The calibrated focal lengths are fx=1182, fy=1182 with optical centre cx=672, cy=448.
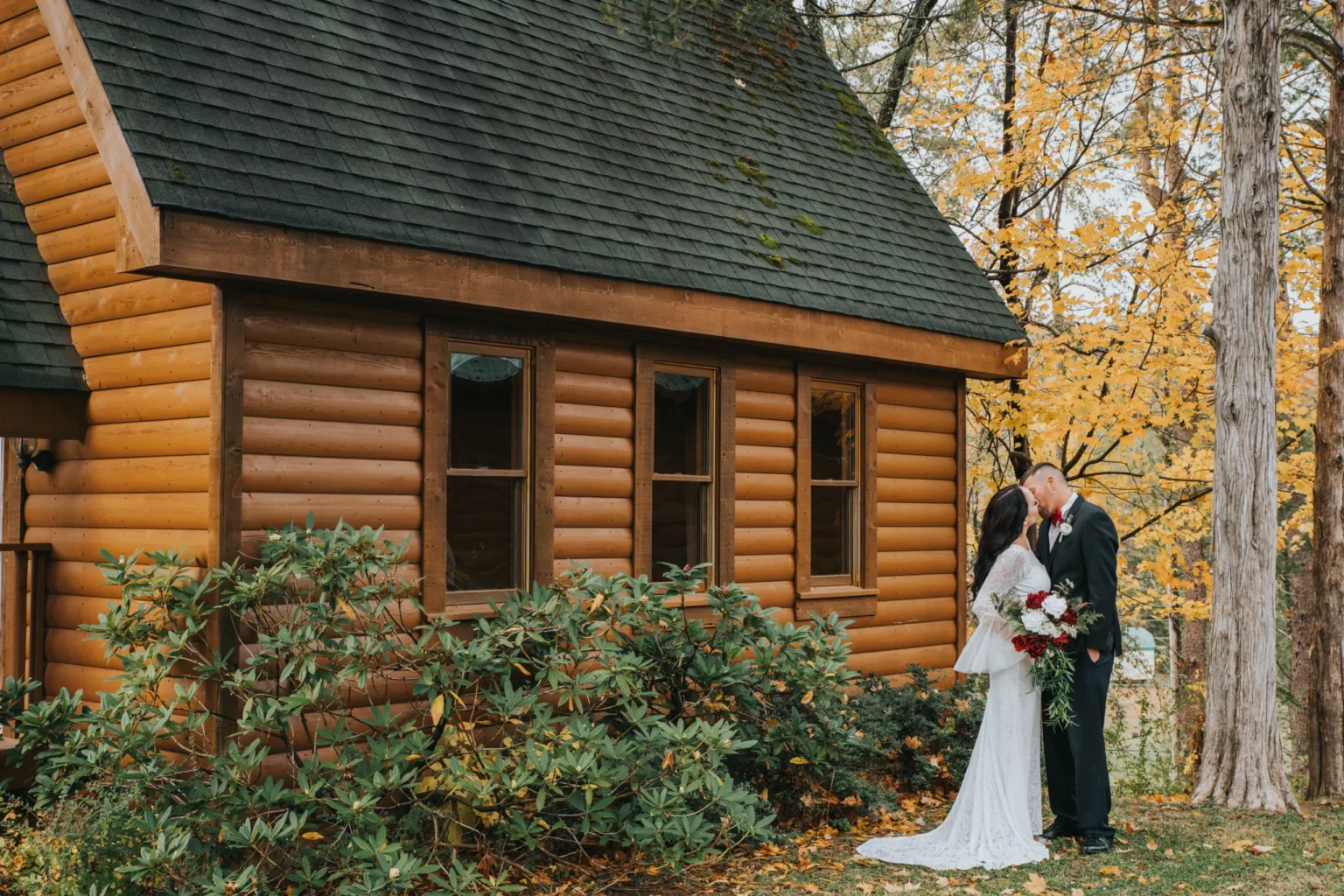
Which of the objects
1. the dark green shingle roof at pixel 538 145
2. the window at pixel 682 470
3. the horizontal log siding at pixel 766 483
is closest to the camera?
the dark green shingle roof at pixel 538 145

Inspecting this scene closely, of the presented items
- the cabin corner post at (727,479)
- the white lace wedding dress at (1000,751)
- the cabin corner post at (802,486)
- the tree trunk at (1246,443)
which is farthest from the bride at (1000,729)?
the cabin corner post at (802,486)

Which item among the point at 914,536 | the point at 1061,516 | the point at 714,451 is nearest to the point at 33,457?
the point at 714,451

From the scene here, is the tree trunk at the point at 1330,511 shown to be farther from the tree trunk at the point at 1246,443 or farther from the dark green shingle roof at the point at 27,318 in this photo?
the dark green shingle roof at the point at 27,318

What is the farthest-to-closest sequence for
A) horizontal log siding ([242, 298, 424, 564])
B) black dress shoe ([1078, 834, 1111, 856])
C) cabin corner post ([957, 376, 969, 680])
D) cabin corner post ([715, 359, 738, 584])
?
cabin corner post ([957, 376, 969, 680]) < cabin corner post ([715, 359, 738, 584]) < black dress shoe ([1078, 834, 1111, 856]) < horizontal log siding ([242, 298, 424, 564])

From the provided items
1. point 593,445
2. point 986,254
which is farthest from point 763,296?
point 986,254

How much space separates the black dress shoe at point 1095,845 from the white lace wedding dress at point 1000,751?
28cm

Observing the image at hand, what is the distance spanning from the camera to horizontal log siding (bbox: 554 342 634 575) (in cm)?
825

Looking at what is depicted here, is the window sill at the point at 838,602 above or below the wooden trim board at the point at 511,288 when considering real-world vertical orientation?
below

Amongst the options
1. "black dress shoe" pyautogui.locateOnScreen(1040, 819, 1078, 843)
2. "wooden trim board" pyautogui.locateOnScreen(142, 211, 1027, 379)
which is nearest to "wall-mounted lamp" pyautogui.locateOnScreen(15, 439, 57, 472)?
"wooden trim board" pyautogui.locateOnScreen(142, 211, 1027, 379)

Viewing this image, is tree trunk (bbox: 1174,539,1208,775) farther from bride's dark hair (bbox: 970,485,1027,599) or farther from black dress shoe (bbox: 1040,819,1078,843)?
bride's dark hair (bbox: 970,485,1027,599)

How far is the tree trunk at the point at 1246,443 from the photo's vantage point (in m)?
8.61

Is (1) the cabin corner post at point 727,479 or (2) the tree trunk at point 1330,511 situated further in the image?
(2) the tree trunk at point 1330,511

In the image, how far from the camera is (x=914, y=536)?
1123 centimetres

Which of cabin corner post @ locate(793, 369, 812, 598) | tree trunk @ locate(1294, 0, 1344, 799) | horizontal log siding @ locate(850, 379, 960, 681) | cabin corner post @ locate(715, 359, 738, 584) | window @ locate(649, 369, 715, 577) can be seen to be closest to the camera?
window @ locate(649, 369, 715, 577)
